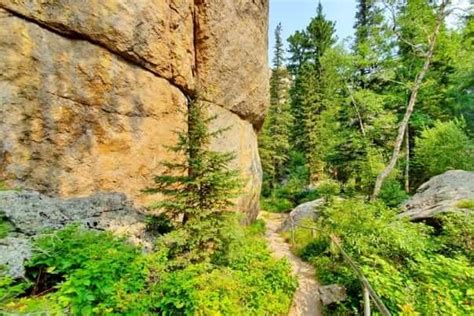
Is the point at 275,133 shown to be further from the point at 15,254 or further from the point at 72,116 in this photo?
the point at 15,254

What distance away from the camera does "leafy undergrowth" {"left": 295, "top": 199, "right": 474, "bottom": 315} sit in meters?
4.26

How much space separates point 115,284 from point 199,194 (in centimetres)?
233

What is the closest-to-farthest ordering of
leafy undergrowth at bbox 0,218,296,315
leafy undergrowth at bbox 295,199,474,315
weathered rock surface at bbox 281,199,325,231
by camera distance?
leafy undergrowth at bbox 0,218,296,315, leafy undergrowth at bbox 295,199,474,315, weathered rock surface at bbox 281,199,325,231

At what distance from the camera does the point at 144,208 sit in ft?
21.6

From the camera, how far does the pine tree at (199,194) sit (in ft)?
17.5

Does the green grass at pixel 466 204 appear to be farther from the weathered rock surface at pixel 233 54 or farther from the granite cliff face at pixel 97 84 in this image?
the weathered rock surface at pixel 233 54

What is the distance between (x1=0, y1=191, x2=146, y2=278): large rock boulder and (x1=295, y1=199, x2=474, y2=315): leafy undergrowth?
4506 millimetres

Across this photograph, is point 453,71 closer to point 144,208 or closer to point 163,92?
point 163,92

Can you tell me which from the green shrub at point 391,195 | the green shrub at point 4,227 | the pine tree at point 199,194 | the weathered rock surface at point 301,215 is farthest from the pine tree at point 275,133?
the green shrub at point 4,227

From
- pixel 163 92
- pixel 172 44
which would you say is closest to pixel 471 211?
pixel 163 92

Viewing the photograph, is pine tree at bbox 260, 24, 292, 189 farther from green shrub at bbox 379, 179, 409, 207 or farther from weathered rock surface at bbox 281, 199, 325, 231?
green shrub at bbox 379, 179, 409, 207

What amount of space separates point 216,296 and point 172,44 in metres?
6.74

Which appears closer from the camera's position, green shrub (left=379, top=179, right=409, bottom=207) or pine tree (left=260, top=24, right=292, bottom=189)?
green shrub (left=379, top=179, right=409, bottom=207)

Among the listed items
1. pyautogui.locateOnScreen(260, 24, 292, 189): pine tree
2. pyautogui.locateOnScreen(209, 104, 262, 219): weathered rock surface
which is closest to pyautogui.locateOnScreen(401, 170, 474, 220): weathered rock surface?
pyautogui.locateOnScreen(209, 104, 262, 219): weathered rock surface
